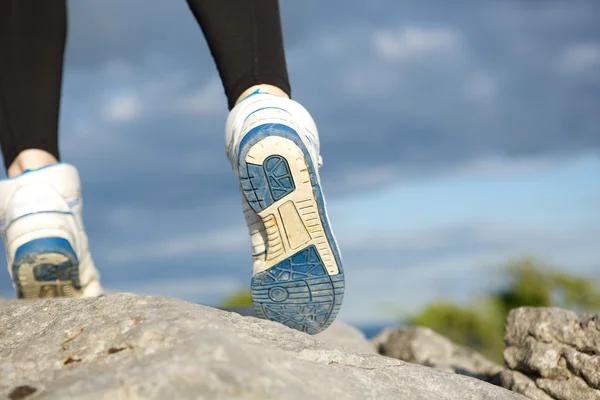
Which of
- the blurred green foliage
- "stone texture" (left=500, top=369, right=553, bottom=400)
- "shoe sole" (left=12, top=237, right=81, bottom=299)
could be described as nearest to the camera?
"stone texture" (left=500, top=369, right=553, bottom=400)

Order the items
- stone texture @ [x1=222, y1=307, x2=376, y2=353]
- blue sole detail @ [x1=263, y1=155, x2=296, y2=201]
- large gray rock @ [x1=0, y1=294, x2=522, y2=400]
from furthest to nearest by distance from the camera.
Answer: stone texture @ [x1=222, y1=307, x2=376, y2=353], blue sole detail @ [x1=263, y1=155, x2=296, y2=201], large gray rock @ [x1=0, y1=294, x2=522, y2=400]

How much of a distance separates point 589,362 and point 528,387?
0.23 meters

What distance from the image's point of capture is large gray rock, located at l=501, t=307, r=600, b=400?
2006 millimetres

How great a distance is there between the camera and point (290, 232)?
1.91 metres

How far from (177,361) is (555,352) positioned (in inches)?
54.7

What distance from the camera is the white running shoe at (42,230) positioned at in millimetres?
2326

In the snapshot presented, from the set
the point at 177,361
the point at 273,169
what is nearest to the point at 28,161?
the point at 273,169

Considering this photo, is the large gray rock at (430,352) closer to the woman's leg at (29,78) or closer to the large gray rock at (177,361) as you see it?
the large gray rock at (177,361)

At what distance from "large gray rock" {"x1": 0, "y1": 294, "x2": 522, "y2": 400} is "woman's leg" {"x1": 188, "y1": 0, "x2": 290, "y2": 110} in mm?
735

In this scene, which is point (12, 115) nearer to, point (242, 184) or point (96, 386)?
point (242, 184)

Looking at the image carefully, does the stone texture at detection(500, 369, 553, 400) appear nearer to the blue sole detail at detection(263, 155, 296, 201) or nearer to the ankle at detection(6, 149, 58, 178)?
the blue sole detail at detection(263, 155, 296, 201)

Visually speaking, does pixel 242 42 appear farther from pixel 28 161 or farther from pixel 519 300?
pixel 519 300

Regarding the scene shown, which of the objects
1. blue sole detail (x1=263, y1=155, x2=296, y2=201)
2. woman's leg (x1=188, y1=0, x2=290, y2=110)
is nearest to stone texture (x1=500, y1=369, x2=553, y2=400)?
blue sole detail (x1=263, y1=155, x2=296, y2=201)

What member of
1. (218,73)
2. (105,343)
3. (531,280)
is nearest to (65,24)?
(218,73)
